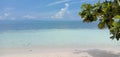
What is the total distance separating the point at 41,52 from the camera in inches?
579

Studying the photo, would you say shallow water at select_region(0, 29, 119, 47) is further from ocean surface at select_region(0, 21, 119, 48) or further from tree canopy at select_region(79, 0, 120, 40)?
tree canopy at select_region(79, 0, 120, 40)

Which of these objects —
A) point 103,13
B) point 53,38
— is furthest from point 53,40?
point 103,13

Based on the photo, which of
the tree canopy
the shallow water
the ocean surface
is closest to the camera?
the tree canopy

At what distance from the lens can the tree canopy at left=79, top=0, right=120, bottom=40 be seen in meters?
10.9

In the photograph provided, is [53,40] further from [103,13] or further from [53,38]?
[103,13]

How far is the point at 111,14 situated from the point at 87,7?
1341 millimetres

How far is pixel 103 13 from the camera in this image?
11383 mm

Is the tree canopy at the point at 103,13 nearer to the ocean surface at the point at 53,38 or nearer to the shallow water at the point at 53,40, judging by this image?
the ocean surface at the point at 53,38

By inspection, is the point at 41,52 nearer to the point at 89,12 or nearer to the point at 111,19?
the point at 89,12

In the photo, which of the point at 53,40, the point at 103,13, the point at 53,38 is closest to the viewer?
the point at 103,13

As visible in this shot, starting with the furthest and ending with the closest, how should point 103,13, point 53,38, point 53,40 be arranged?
point 53,38
point 53,40
point 103,13

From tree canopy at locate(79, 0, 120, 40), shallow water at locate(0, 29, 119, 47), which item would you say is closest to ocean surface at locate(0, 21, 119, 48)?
shallow water at locate(0, 29, 119, 47)

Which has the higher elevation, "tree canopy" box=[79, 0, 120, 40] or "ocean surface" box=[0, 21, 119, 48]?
"tree canopy" box=[79, 0, 120, 40]

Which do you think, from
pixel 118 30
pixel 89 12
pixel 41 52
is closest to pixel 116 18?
pixel 118 30
